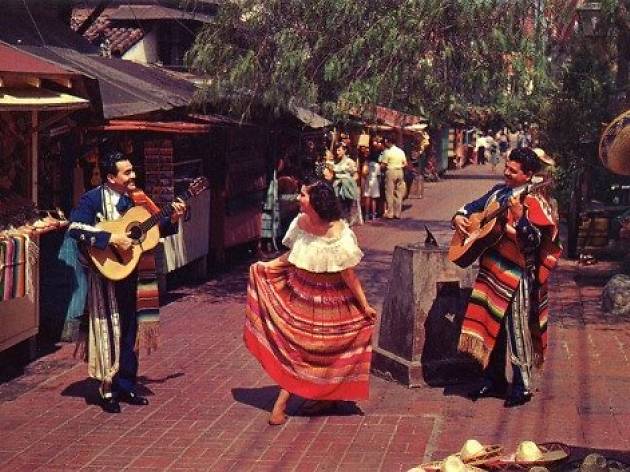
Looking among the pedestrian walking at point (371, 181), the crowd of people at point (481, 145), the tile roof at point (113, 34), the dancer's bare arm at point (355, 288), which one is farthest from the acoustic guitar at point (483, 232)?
the crowd of people at point (481, 145)

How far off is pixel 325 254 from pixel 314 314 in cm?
44

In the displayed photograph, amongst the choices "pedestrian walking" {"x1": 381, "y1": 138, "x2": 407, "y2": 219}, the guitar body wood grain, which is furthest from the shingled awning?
"pedestrian walking" {"x1": 381, "y1": 138, "x2": 407, "y2": 219}

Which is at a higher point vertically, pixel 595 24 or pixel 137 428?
pixel 595 24

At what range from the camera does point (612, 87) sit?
1752cm

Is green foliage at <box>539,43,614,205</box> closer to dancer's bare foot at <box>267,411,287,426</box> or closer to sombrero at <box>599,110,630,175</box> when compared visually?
dancer's bare foot at <box>267,411,287,426</box>

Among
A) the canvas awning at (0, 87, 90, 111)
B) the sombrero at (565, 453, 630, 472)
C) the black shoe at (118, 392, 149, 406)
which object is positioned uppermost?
the canvas awning at (0, 87, 90, 111)

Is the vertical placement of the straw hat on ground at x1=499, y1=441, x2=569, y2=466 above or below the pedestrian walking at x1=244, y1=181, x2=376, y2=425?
below

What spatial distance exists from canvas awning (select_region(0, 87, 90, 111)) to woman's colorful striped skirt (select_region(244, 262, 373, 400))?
225 cm

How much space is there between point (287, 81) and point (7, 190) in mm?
4238

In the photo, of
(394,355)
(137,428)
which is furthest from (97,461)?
(394,355)

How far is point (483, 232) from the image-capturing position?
809 cm

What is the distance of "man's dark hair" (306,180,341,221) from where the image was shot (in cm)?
773

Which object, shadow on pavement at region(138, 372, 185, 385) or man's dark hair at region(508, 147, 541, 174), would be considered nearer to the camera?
man's dark hair at region(508, 147, 541, 174)

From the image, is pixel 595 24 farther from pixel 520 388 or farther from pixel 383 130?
pixel 383 130
